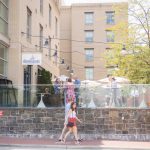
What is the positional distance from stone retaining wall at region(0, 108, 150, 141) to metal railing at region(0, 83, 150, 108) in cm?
40

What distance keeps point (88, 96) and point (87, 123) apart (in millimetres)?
1537

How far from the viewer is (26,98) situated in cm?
2222

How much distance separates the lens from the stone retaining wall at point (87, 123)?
21109 mm

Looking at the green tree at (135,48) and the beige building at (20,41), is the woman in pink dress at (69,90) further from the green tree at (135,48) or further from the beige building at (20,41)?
the green tree at (135,48)

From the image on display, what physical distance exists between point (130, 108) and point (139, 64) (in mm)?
9897

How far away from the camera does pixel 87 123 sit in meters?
21.2

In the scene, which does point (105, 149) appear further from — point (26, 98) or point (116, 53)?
point (116, 53)

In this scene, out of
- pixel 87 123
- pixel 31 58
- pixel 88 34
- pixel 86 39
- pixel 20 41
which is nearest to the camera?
Result: pixel 87 123

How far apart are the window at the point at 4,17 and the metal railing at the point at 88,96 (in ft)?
16.4

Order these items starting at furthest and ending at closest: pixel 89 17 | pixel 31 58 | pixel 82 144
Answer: pixel 89 17 → pixel 31 58 → pixel 82 144

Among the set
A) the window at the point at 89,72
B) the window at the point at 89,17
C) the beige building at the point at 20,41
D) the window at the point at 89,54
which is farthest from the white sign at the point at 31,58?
the window at the point at 89,17

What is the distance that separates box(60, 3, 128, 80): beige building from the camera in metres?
64.9

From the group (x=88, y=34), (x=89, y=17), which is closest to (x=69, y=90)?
(x=88, y=34)

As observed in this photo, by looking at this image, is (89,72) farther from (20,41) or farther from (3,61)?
(3,61)
